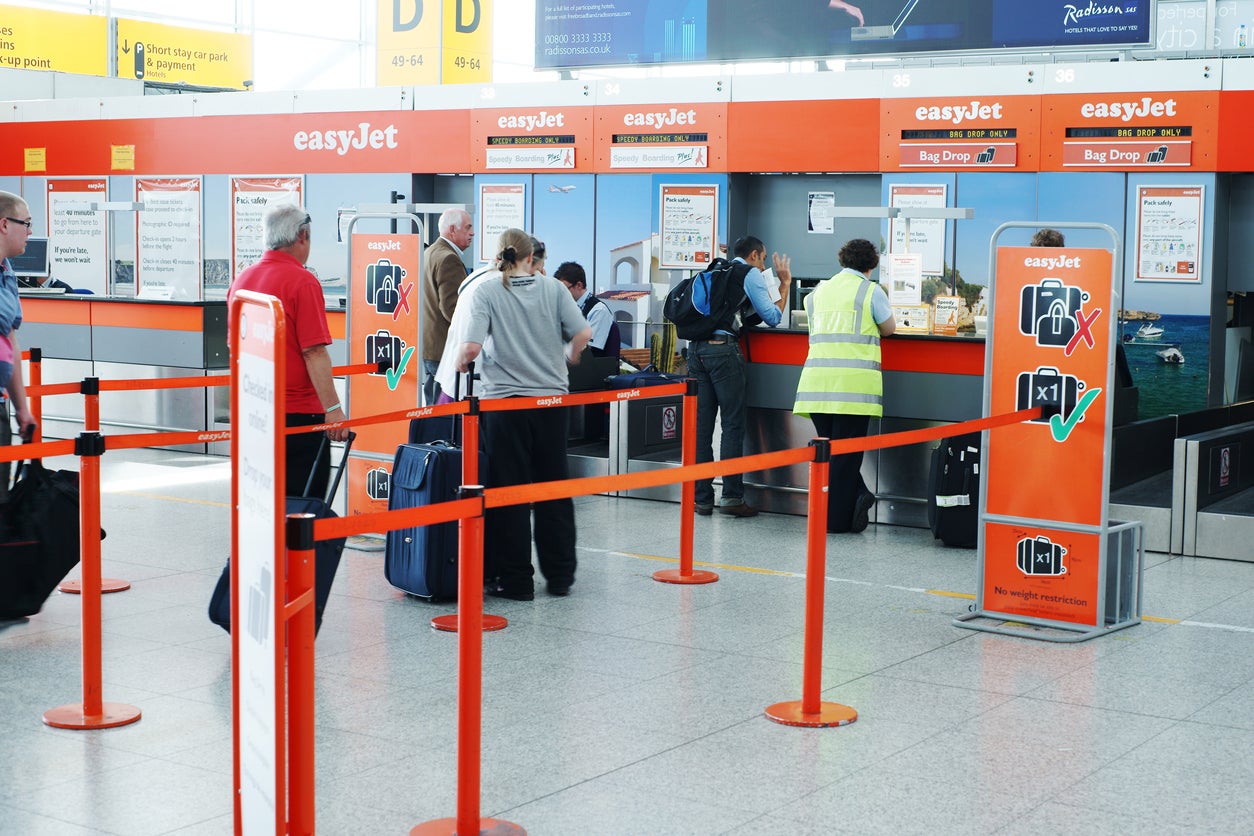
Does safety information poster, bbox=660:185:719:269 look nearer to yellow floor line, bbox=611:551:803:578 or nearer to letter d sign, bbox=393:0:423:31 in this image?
yellow floor line, bbox=611:551:803:578

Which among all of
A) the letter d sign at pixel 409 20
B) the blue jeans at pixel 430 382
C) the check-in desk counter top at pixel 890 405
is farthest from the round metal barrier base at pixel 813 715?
the letter d sign at pixel 409 20

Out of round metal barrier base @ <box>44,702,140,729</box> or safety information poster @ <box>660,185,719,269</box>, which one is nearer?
round metal barrier base @ <box>44,702,140,729</box>

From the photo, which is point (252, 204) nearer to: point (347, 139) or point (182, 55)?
point (347, 139)

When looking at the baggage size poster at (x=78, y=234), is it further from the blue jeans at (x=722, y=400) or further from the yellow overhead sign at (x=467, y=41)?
the blue jeans at (x=722, y=400)

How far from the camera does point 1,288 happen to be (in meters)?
5.11

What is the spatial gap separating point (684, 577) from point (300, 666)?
11.9 ft

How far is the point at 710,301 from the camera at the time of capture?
7.83m

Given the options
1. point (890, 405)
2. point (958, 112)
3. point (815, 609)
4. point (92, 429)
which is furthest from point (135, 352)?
point (815, 609)

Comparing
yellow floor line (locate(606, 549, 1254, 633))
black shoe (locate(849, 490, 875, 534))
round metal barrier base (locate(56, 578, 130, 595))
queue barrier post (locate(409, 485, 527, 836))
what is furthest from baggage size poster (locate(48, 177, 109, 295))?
queue barrier post (locate(409, 485, 527, 836))

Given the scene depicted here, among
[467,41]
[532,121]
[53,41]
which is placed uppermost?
[467,41]

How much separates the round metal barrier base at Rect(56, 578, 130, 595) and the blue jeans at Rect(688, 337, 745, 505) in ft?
10.4

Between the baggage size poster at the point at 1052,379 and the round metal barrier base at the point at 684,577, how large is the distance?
4.35 feet

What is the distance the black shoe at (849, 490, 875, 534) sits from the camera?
7.52 metres

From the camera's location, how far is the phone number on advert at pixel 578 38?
10.2 m
